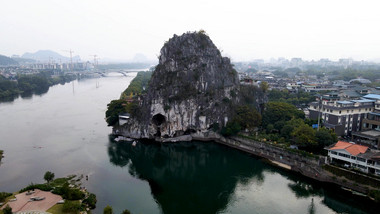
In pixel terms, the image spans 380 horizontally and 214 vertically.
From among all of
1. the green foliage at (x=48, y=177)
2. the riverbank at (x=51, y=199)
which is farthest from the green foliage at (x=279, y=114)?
the green foliage at (x=48, y=177)

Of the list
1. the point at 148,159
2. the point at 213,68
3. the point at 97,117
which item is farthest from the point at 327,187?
the point at 97,117

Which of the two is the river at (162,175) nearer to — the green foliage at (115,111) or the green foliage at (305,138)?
the green foliage at (115,111)

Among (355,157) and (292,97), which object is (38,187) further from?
(292,97)

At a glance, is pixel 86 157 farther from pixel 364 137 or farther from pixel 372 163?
pixel 364 137

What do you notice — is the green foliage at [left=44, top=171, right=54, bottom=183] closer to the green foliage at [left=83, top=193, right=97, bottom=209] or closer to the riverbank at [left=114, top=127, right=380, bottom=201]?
the green foliage at [left=83, top=193, right=97, bottom=209]

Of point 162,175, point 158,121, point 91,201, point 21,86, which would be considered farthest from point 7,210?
point 21,86

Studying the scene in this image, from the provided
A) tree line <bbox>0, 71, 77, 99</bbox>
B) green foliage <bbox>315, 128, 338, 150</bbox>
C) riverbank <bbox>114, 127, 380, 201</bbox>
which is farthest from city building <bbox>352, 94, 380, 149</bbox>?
tree line <bbox>0, 71, 77, 99</bbox>
